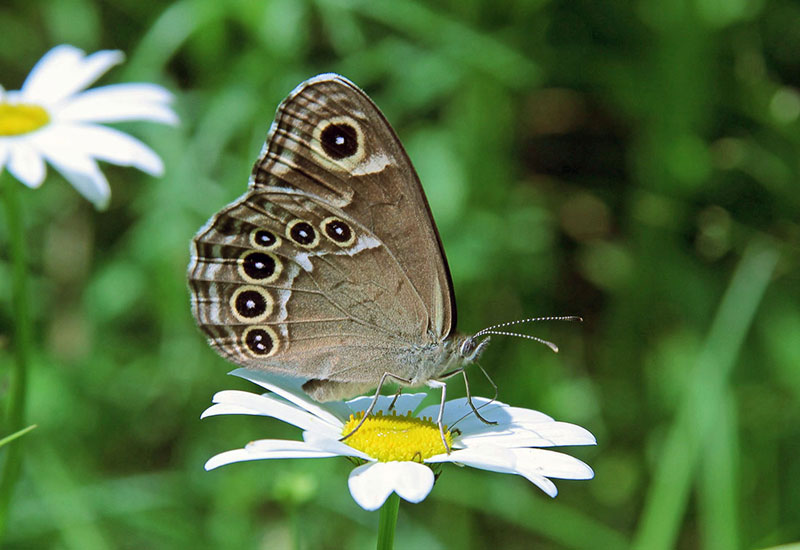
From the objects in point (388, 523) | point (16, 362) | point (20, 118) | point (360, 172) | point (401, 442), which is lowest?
point (16, 362)

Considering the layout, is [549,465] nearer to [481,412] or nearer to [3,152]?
[481,412]

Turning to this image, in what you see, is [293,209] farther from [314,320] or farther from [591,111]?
[591,111]

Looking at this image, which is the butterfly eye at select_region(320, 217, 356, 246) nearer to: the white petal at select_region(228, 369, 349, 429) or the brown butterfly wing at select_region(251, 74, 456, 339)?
the brown butterfly wing at select_region(251, 74, 456, 339)

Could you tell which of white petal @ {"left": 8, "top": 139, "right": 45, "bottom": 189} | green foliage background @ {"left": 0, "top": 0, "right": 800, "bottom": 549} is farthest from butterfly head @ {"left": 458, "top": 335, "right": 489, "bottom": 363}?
green foliage background @ {"left": 0, "top": 0, "right": 800, "bottom": 549}

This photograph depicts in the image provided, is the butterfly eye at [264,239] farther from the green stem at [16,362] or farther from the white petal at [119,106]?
the white petal at [119,106]

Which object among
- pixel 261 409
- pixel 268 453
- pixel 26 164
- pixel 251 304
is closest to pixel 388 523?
pixel 268 453

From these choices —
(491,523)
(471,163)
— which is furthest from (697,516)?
(471,163)
